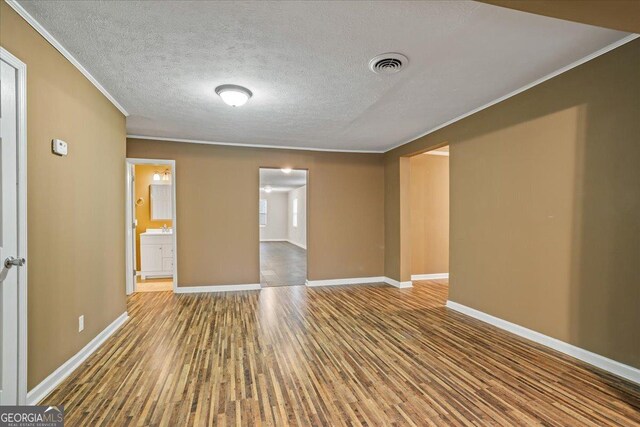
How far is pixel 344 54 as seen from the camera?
2.39m

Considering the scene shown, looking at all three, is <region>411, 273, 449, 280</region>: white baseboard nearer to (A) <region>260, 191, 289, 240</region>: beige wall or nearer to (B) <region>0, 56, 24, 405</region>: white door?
(B) <region>0, 56, 24, 405</region>: white door

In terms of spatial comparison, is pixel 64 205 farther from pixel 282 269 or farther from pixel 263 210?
pixel 263 210

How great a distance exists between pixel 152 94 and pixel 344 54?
6.77 feet

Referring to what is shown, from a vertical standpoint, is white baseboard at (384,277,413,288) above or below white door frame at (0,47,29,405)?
below

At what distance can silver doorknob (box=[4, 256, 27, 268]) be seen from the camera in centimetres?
175

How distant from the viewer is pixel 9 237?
1.78 m

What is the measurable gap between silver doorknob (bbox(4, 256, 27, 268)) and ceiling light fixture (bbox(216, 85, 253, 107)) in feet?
6.66

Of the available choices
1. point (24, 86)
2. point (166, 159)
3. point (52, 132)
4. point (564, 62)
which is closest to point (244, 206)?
point (166, 159)

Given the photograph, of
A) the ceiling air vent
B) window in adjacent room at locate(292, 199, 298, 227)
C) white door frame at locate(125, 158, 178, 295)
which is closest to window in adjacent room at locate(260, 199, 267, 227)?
window in adjacent room at locate(292, 199, 298, 227)

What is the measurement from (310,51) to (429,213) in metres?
4.39

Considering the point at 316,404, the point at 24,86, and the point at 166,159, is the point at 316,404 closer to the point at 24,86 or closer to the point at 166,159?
the point at 24,86

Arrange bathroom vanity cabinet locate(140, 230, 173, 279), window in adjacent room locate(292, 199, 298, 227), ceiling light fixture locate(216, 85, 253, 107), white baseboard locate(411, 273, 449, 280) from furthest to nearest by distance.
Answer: window in adjacent room locate(292, 199, 298, 227) < white baseboard locate(411, 273, 449, 280) < bathroom vanity cabinet locate(140, 230, 173, 279) < ceiling light fixture locate(216, 85, 253, 107)

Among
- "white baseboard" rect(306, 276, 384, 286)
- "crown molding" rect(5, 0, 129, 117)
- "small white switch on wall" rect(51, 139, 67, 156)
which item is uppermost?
"crown molding" rect(5, 0, 129, 117)

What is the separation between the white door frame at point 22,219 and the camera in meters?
A: 1.84
